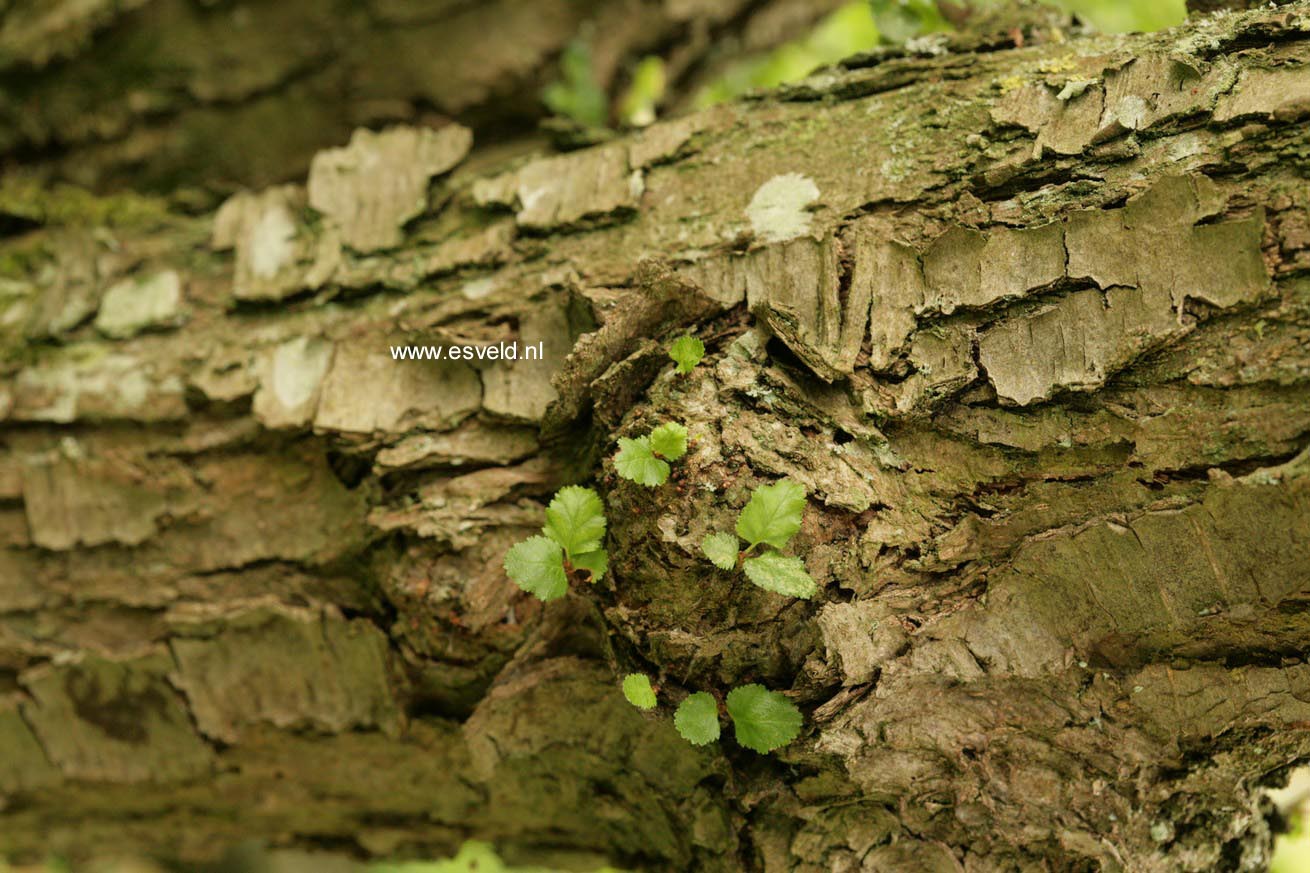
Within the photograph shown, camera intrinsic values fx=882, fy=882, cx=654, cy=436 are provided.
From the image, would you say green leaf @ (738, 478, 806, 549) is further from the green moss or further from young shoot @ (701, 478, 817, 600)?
the green moss

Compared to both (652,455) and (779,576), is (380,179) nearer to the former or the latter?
(652,455)

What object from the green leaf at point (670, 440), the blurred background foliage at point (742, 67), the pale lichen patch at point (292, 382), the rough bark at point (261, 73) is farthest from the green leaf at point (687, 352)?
the rough bark at point (261, 73)

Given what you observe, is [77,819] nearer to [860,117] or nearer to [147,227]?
[147,227]

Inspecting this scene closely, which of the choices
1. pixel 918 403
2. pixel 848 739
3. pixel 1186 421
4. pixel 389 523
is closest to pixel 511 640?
pixel 389 523

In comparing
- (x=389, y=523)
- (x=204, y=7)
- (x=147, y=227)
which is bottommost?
(x=389, y=523)

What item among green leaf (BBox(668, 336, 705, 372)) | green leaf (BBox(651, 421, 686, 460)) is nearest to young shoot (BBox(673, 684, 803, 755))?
green leaf (BBox(651, 421, 686, 460))

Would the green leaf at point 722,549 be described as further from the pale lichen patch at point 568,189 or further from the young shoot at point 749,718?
the pale lichen patch at point 568,189
